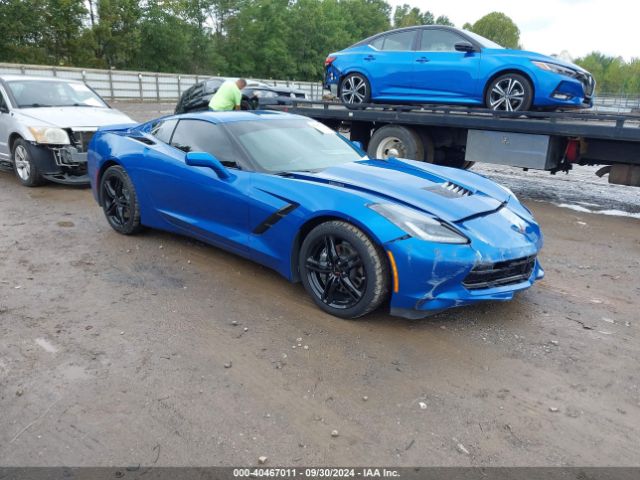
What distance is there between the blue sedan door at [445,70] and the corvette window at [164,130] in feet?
15.2

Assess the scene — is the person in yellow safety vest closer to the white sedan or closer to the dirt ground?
the white sedan

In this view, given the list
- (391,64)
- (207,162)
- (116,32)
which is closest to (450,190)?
(207,162)

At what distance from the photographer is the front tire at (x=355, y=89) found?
9141 mm

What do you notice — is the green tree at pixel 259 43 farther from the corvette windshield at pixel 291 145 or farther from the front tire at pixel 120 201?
the corvette windshield at pixel 291 145

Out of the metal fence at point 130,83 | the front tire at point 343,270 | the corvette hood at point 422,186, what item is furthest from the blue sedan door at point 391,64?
the metal fence at point 130,83

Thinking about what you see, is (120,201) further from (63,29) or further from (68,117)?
(63,29)

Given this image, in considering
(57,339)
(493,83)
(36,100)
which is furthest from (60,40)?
(57,339)

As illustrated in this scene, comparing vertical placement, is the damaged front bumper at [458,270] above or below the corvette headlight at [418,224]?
below

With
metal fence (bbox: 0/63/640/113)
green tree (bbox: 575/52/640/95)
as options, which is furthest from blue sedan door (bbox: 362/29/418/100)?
green tree (bbox: 575/52/640/95)

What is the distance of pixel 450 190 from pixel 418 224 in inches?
31.1

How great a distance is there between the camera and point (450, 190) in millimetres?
4070

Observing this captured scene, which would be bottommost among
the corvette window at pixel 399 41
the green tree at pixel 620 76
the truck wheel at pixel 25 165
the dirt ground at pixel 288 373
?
the dirt ground at pixel 288 373

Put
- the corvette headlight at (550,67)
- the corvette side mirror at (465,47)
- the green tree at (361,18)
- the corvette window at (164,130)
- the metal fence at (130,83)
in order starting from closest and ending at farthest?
the corvette window at (164,130)
the corvette headlight at (550,67)
the corvette side mirror at (465,47)
the metal fence at (130,83)
the green tree at (361,18)

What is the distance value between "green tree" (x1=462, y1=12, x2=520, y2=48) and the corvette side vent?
82.6 metres
